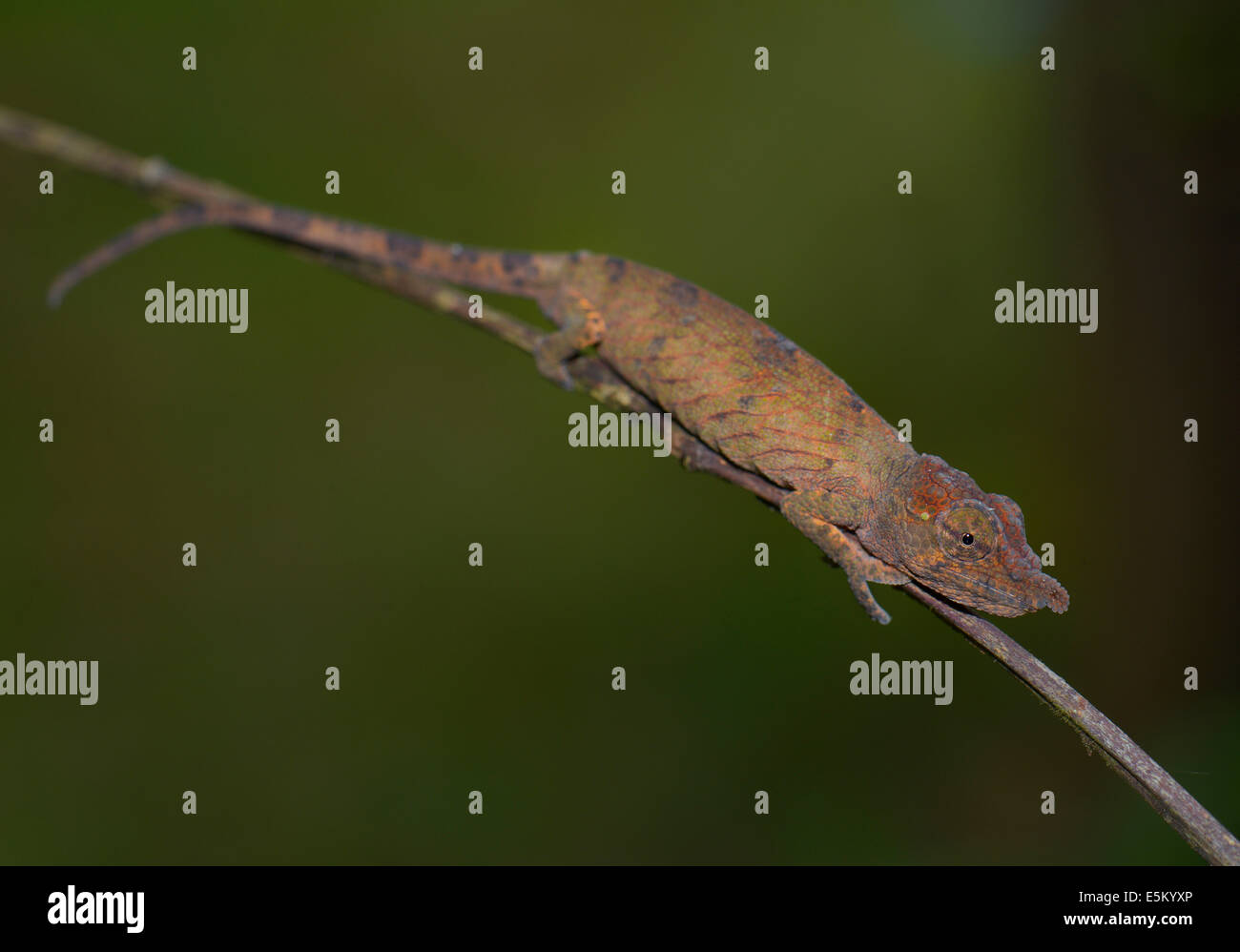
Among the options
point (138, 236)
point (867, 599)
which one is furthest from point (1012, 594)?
point (138, 236)

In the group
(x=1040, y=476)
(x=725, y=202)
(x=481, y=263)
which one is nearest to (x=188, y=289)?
(x=481, y=263)

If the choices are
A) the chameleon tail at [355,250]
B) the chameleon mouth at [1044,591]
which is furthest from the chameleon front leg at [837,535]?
the chameleon tail at [355,250]

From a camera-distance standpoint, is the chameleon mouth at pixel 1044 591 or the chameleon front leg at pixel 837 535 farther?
the chameleon front leg at pixel 837 535

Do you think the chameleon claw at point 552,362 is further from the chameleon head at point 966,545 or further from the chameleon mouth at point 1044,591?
the chameleon mouth at point 1044,591

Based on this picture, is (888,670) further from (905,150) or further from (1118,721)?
(905,150)

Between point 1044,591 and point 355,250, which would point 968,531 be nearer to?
point 1044,591

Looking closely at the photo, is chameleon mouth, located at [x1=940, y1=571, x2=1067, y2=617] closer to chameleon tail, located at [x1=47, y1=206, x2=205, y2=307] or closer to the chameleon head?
the chameleon head

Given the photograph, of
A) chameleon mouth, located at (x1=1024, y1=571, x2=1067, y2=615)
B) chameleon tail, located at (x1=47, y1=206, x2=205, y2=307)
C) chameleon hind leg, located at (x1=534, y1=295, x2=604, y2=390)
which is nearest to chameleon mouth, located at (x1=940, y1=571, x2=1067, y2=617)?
chameleon mouth, located at (x1=1024, y1=571, x2=1067, y2=615)
